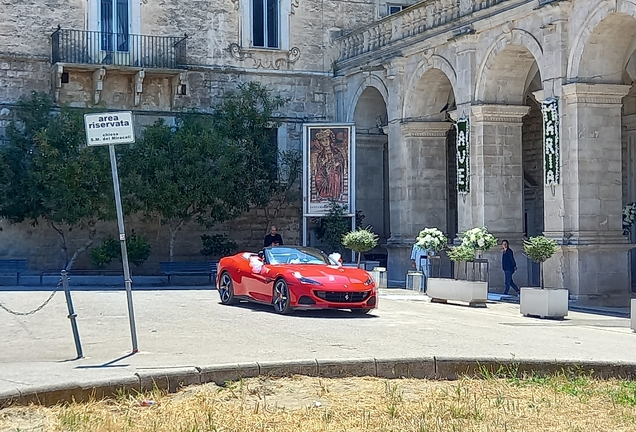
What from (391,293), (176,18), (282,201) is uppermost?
(176,18)

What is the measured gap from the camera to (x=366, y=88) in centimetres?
3170

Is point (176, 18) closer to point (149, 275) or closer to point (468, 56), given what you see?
point (149, 275)

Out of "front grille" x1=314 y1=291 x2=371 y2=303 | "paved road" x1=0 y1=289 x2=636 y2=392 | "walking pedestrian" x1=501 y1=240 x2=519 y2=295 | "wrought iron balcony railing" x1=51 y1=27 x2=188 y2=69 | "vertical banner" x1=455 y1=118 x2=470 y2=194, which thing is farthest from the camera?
"wrought iron balcony railing" x1=51 y1=27 x2=188 y2=69

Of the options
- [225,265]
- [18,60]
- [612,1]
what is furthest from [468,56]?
[18,60]

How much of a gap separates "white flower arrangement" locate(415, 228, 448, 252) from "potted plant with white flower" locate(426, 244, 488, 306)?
1769mm

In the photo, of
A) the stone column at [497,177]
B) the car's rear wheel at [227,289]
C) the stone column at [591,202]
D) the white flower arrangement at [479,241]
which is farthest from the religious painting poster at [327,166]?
the car's rear wheel at [227,289]

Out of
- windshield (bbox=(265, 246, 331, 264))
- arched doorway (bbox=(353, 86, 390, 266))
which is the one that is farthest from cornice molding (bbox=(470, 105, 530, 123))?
arched doorway (bbox=(353, 86, 390, 266))

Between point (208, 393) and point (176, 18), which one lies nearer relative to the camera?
point (208, 393)

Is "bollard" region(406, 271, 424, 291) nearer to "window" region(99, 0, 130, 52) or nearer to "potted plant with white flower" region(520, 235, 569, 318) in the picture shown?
"potted plant with white flower" region(520, 235, 569, 318)

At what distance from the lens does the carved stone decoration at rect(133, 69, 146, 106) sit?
30775 mm

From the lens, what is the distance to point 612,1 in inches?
801

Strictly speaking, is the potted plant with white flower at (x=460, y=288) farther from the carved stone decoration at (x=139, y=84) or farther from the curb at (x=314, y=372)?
the carved stone decoration at (x=139, y=84)

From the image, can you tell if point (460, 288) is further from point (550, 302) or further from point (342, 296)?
point (342, 296)

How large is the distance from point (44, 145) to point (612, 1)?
1527 cm
